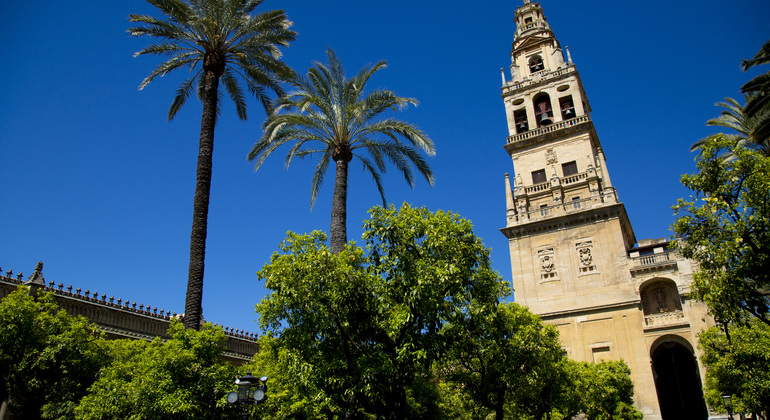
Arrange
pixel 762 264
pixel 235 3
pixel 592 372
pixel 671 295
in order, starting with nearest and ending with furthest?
pixel 762 264
pixel 235 3
pixel 592 372
pixel 671 295

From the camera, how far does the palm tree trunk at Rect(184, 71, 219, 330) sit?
1516 centimetres

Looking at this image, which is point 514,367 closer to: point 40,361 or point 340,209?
point 340,209

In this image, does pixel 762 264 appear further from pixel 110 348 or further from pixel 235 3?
pixel 110 348

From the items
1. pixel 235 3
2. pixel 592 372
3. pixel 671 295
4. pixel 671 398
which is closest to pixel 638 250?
pixel 671 295

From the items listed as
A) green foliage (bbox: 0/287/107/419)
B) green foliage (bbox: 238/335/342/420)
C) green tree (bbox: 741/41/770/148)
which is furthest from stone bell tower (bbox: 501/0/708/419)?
green foliage (bbox: 0/287/107/419)

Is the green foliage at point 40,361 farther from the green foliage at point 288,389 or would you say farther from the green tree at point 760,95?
the green tree at point 760,95

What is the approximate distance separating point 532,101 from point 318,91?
25664mm

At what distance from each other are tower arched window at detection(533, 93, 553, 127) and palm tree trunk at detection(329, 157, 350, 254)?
24.7 metres

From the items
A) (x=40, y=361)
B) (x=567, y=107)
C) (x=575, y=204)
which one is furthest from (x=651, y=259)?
(x=40, y=361)

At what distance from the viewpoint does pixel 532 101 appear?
40.4 m

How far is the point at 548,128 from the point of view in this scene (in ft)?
125

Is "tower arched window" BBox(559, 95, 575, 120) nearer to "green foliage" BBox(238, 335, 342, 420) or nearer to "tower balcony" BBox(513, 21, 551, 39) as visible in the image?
"tower balcony" BBox(513, 21, 551, 39)

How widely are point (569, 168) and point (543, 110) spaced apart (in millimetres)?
6039

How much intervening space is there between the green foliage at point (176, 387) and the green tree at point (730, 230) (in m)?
13.6
